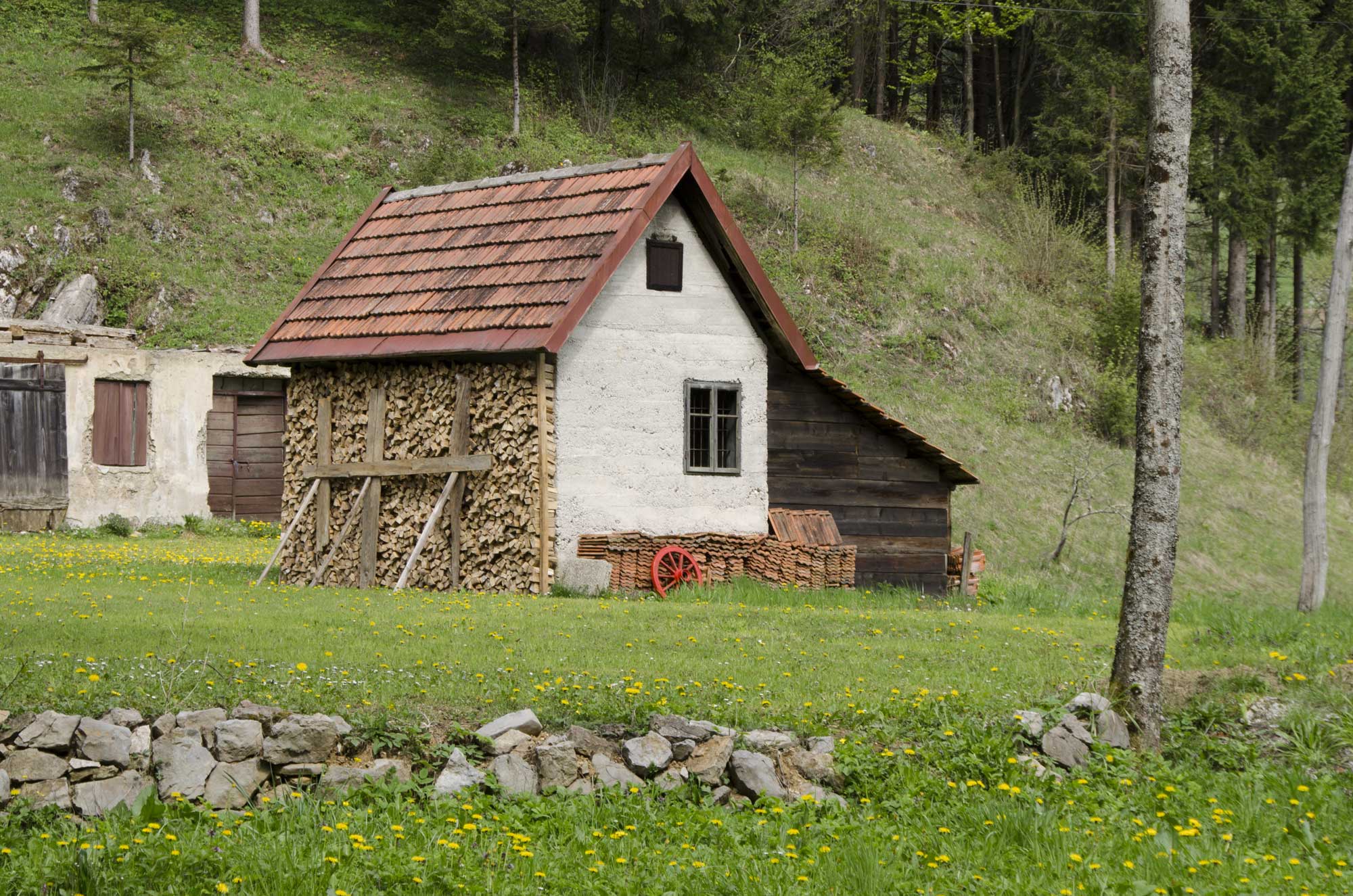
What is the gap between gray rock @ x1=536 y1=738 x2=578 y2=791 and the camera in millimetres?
8383

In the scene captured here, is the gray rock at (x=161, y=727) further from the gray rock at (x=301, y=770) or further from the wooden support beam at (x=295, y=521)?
the wooden support beam at (x=295, y=521)

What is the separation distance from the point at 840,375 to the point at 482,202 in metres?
15.2

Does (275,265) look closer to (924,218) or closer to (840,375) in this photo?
(840,375)

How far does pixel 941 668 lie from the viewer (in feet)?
38.6

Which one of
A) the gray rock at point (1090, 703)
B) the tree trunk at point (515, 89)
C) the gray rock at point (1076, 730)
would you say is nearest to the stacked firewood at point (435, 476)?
the gray rock at point (1090, 703)

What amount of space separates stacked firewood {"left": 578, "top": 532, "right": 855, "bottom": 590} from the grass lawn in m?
3.51

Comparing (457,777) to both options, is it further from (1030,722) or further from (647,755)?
(1030,722)

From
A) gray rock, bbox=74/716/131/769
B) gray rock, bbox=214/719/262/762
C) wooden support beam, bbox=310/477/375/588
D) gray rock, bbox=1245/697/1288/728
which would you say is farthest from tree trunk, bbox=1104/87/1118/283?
gray rock, bbox=74/716/131/769

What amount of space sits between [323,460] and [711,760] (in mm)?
12441

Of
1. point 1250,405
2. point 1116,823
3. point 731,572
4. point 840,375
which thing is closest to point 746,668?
point 1116,823

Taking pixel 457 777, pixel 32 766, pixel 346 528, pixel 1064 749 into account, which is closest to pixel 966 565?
pixel 346 528

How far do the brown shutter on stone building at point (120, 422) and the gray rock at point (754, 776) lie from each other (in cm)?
2076

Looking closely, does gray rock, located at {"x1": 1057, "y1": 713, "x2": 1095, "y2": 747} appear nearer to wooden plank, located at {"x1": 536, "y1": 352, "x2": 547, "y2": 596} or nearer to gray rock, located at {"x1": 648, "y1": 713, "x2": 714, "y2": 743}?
gray rock, located at {"x1": 648, "y1": 713, "x2": 714, "y2": 743}

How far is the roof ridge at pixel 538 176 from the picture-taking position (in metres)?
19.4
